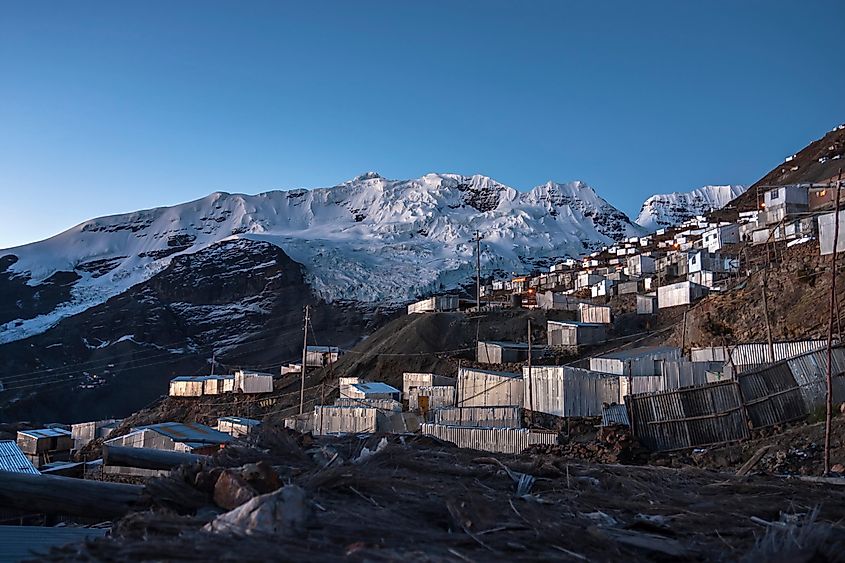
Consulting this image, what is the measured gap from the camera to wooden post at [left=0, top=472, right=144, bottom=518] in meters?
4.20

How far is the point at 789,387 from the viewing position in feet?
46.8

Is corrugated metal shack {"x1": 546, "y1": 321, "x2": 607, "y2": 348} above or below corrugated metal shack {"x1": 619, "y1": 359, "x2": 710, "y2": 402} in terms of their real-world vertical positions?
above

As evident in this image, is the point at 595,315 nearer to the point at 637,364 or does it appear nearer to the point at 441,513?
the point at 637,364

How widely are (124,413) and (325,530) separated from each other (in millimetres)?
74662

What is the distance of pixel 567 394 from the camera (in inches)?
749

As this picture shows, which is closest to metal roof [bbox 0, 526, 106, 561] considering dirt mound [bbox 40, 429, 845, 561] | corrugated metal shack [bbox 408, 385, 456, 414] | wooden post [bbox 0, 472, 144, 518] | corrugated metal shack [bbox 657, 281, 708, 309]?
wooden post [bbox 0, 472, 144, 518]

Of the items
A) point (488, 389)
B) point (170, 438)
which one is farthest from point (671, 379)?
point (170, 438)

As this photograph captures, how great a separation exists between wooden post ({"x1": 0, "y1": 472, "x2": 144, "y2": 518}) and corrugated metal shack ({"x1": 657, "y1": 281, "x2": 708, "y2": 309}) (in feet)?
133

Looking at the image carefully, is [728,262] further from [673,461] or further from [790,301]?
[673,461]

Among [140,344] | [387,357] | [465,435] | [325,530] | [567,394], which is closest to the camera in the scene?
[325,530]

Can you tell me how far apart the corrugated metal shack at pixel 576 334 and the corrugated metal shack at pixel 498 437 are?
20498 millimetres

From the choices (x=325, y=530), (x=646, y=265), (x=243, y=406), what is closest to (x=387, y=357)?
(x=243, y=406)

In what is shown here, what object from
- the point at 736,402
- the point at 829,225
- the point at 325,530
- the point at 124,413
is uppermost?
the point at 829,225

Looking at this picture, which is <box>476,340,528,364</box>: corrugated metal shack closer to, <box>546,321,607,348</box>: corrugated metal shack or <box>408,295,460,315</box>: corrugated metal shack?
<box>546,321,607,348</box>: corrugated metal shack
